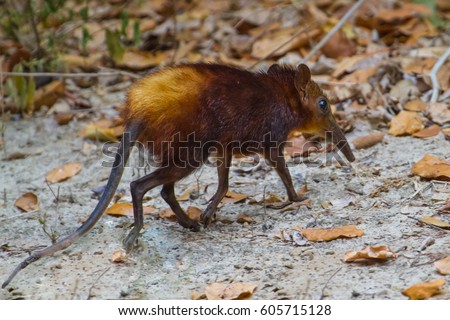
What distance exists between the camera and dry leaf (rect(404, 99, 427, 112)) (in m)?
7.33

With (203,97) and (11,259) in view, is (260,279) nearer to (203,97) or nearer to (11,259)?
(203,97)

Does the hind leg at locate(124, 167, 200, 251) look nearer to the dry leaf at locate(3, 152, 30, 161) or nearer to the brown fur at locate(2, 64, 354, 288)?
the brown fur at locate(2, 64, 354, 288)

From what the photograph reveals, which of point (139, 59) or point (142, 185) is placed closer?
point (142, 185)

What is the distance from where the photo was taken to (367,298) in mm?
4484

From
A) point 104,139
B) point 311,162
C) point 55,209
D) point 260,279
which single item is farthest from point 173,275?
point 104,139

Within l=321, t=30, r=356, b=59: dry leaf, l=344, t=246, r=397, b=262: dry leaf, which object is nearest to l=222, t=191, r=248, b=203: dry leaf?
l=344, t=246, r=397, b=262: dry leaf

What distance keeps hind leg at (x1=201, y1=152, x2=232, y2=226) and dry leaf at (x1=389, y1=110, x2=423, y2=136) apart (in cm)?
180

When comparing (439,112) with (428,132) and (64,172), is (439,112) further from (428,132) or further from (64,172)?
(64,172)

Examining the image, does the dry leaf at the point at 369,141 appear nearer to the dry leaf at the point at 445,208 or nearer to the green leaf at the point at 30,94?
the dry leaf at the point at 445,208

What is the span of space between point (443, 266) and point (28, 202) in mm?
3350

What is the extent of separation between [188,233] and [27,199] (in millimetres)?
1509

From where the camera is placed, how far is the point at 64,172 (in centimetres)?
707

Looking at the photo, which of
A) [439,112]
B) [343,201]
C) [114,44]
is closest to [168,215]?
[343,201]

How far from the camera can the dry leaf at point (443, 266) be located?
459 cm
